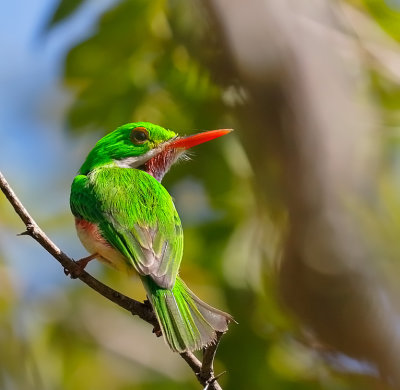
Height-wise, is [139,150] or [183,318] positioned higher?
[139,150]

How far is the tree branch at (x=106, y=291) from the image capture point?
2094mm

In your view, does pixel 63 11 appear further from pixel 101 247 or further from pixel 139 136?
pixel 101 247

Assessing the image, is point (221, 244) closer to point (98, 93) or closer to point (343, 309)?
point (98, 93)

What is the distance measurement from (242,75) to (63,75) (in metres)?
1.54

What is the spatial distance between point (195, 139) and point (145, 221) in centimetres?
48

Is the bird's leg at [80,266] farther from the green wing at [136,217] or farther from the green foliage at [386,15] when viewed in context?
the green foliage at [386,15]

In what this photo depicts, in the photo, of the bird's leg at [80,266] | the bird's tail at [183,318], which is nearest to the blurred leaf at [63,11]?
the bird's leg at [80,266]

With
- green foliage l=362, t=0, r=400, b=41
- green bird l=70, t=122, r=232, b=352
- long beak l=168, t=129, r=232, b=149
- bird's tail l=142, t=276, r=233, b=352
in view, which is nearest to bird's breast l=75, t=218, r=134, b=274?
green bird l=70, t=122, r=232, b=352

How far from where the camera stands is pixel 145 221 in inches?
105

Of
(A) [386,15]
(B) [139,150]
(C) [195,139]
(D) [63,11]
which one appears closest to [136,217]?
(C) [195,139]

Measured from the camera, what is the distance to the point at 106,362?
441 centimetres

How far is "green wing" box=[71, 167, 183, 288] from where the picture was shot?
98.1 inches

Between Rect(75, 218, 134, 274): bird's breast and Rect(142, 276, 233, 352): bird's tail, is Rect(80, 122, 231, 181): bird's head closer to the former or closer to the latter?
Rect(75, 218, 134, 274): bird's breast

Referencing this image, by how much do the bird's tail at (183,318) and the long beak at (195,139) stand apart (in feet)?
2.02
